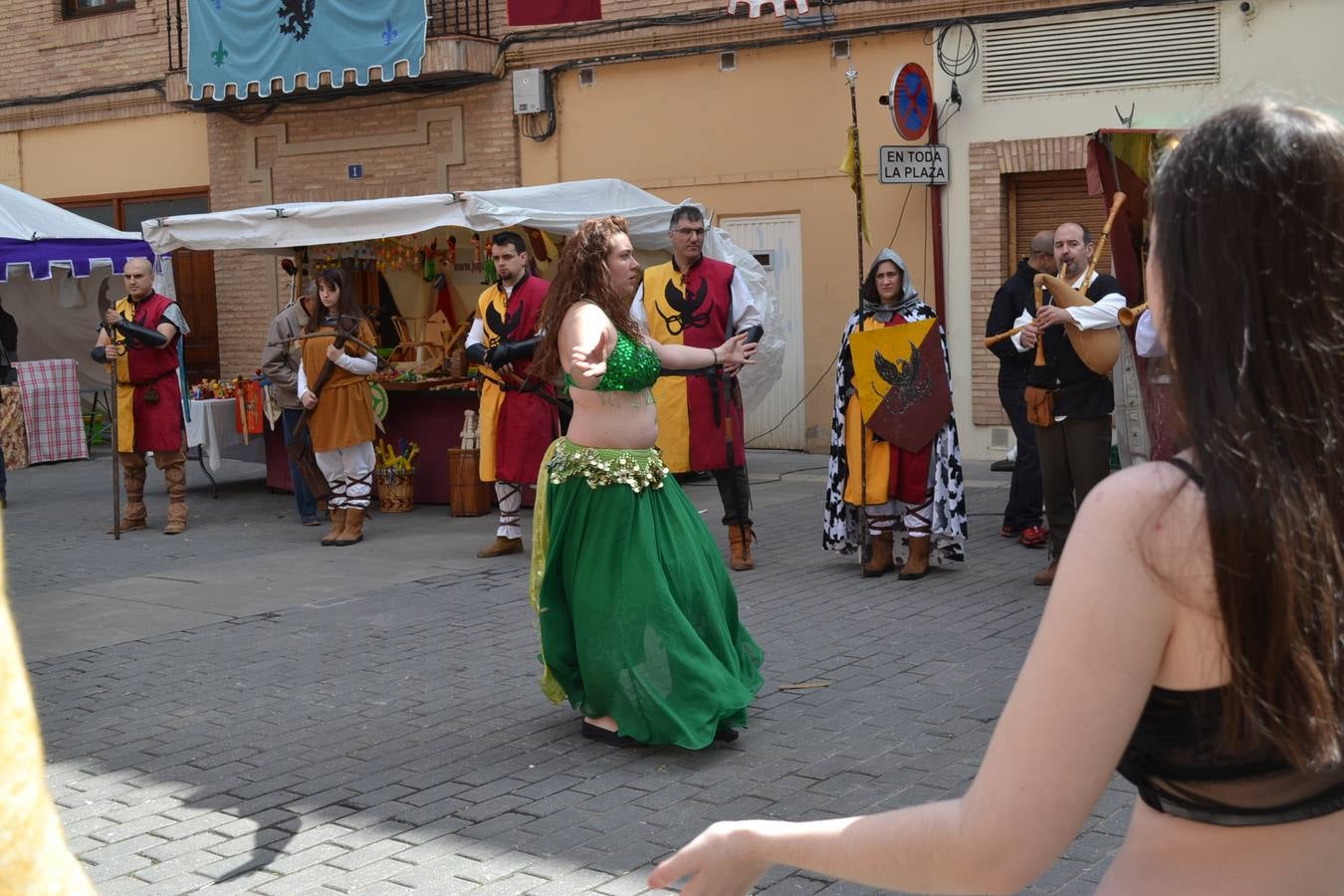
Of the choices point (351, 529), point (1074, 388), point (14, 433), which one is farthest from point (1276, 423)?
point (14, 433)

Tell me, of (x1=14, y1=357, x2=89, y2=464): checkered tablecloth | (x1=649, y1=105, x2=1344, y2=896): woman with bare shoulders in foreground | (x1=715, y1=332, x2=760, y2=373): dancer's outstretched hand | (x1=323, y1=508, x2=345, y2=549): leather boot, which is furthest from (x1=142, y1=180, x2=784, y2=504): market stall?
(x1=649, y1=105, x2=1344, y2=896): woman with bare shoulders in foreground

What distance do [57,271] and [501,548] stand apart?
11077 mm

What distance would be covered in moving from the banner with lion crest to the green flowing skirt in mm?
3105

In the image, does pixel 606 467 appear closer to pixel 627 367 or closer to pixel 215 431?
pixel 627 367

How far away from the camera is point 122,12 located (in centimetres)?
2011

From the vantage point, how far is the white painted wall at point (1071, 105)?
499 inches

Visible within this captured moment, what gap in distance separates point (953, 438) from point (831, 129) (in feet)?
23.2

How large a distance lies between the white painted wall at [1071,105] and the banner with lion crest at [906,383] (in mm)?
4624

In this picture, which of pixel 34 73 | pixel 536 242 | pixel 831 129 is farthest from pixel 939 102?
pixel 34 73

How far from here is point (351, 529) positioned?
10.7 metres

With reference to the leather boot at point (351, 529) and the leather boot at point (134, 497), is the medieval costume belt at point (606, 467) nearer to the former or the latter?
the leather boot at point (351, 529)

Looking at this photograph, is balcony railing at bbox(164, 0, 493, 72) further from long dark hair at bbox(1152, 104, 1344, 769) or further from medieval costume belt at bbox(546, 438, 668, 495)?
long dark hair at bbox(1152, 104, 1344, 769)

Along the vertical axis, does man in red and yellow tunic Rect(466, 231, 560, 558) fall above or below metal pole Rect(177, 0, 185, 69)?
below

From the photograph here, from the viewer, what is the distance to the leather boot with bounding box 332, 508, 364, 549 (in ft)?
34.9
